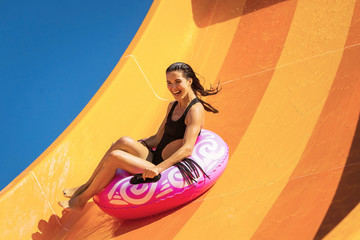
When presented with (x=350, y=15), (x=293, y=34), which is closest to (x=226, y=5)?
(x=293, y=34)

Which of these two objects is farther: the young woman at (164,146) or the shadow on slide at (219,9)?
the shadow on slide at (219,9)

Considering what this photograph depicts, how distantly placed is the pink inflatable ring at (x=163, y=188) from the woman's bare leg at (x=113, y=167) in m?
0.03

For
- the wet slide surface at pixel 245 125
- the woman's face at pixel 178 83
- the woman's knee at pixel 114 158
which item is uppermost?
the woman's face at pixel 178 83

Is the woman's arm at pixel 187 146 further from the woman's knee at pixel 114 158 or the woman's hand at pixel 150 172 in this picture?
the woman's knee at pixel 114 158

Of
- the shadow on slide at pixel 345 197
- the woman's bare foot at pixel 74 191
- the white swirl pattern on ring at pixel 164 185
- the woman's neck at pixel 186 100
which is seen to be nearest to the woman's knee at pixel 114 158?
the white swirl pattern on ring at pixel 164 185

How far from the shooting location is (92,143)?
10.2ft

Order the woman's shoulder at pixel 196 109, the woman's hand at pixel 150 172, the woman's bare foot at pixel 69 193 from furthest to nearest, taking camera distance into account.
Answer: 1. the woman's bare foot at pixel 69 193
2. the woman's shoulder at pixel 196 109
3. the woman's hand at pixel 150 172

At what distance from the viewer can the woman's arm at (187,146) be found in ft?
7.66

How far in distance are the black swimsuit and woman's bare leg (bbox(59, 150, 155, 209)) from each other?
18cm

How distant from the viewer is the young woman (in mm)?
2379

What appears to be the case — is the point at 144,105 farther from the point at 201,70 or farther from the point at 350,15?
the point at 350,15

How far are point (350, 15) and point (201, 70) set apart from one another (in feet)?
3.81

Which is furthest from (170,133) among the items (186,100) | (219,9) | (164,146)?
(219,9)

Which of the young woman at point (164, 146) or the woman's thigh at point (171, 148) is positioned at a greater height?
the young woman at point (164, 146)
